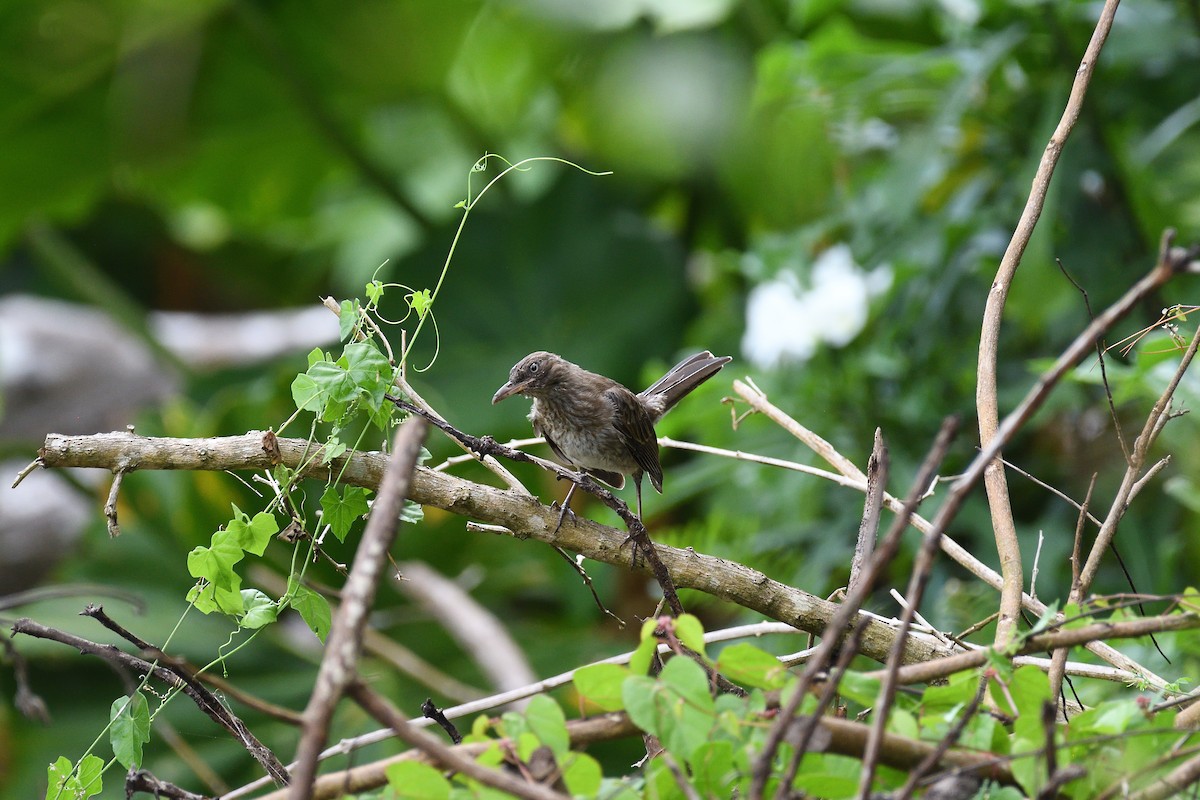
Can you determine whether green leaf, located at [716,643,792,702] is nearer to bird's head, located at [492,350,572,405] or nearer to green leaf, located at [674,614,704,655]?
green leaf, located at [674,614,704,655]

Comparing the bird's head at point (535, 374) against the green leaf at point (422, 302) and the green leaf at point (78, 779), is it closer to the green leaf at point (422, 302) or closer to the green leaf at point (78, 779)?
the green leaf at point (422, 302)

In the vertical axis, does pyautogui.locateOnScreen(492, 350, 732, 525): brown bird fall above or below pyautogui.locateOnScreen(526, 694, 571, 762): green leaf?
below

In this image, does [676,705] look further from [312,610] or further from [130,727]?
[130,727]

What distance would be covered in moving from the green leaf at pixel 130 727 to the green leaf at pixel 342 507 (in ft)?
0.96

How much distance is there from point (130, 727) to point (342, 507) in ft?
1.15

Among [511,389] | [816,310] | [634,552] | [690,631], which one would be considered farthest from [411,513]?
[816,310]

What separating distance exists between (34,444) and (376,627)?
1.82m

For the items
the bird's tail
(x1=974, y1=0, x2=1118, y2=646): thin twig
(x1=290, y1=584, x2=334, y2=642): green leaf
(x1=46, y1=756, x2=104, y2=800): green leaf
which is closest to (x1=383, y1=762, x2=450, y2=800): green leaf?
(x1=290, y1=584, x2=334, y2=642): green leaf

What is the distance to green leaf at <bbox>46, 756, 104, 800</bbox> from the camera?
1257mm

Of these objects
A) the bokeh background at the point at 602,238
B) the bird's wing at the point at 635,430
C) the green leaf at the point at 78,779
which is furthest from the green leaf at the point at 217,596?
the bokeh background at the point at 602,238

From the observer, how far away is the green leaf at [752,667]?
1.02 m

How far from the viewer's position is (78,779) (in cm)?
125

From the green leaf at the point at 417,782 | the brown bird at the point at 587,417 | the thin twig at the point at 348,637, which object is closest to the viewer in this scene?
the thin twig at the point at 348,637

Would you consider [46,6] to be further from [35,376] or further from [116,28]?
[35,376]
